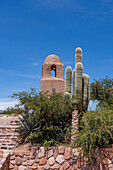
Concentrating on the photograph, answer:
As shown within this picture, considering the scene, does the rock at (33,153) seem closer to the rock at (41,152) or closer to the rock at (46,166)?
the rock at (41,152)

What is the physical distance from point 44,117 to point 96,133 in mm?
3275

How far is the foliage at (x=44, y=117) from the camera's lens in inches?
440

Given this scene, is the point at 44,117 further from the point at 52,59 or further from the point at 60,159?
the point at 52,59

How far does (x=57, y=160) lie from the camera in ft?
33.0

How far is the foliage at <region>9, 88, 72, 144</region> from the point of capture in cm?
1118

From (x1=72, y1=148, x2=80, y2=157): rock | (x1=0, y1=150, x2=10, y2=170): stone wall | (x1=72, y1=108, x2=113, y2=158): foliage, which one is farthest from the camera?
(x1=72, y1=148, x2=80, y2=157): rock

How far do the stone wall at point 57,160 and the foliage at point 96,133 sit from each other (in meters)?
0.39

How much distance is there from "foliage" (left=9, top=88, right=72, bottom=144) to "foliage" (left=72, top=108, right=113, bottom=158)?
1690 mm

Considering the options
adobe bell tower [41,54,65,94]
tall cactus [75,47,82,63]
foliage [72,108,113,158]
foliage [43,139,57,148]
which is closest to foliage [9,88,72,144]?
foliage [43,139,57,148]

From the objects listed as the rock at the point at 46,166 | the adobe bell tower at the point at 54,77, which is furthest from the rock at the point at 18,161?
the adobe bell tower at the point at 54,77

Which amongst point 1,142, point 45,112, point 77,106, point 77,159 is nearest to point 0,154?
point 1,142

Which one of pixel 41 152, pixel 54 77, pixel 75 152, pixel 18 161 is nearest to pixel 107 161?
pixel 75 152

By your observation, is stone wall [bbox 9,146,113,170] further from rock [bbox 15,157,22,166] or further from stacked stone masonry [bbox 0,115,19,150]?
stacked stone masonry [bbox 0,115,19,150]

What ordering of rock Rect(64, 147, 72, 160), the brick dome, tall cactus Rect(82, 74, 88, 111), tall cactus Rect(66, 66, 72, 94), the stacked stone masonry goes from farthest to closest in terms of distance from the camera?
the brick dome → tall cactus Rect(66, 66, 72, 94) → tall cactus Rect(82, 74, 88, 111) → the stacked stone masonry → rock Rect(64, 147, 72, 160)
